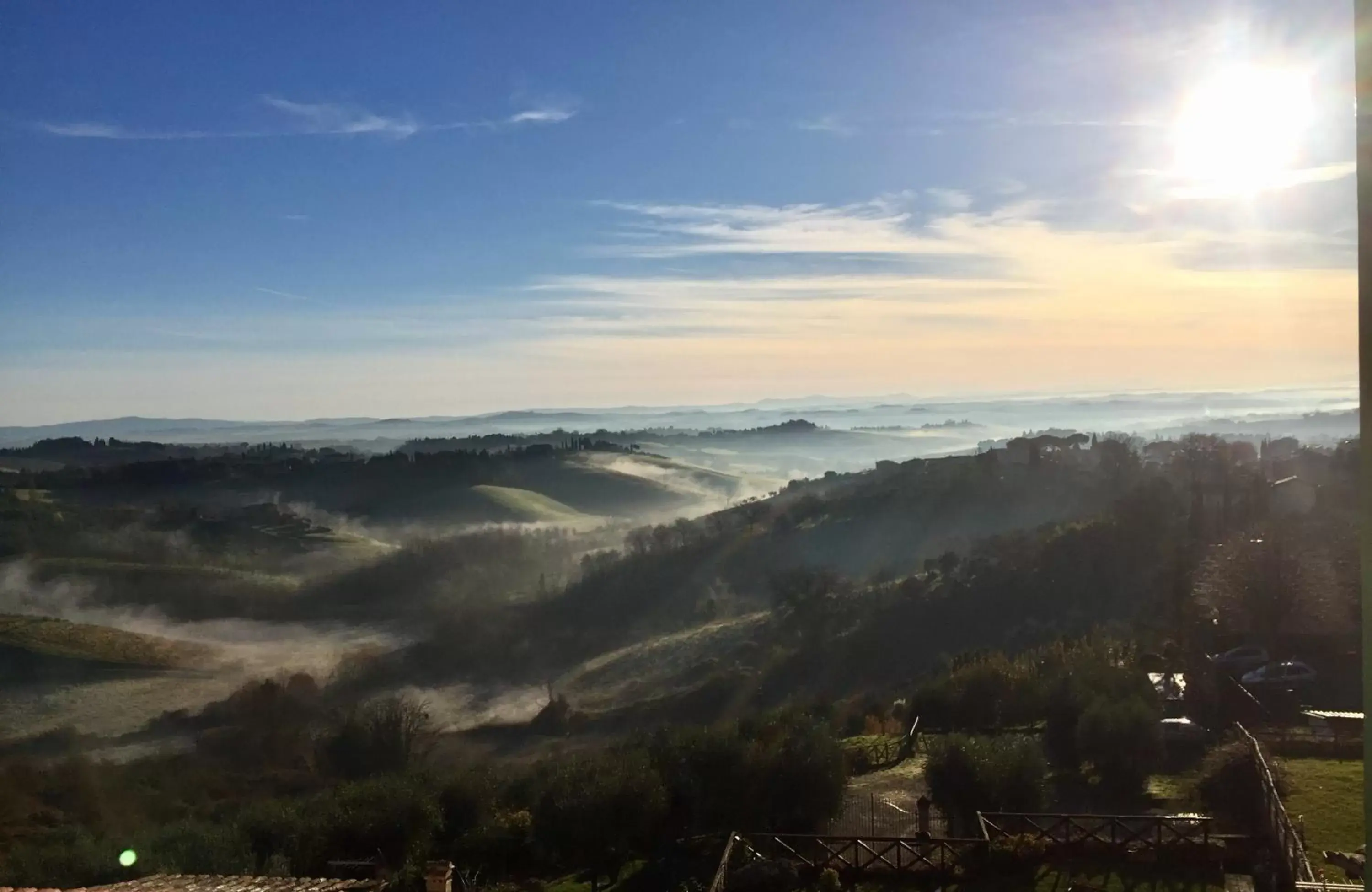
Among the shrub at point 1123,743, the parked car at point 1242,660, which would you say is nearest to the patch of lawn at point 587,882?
the shrub at point 1123,743

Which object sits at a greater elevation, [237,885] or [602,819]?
[237,885]

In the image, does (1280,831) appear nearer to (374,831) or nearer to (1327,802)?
(1327,802)

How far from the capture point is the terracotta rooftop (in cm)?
1038

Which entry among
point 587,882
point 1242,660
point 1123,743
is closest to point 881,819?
point 1123,743

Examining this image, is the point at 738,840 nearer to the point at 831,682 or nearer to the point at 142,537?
the point at 831,682

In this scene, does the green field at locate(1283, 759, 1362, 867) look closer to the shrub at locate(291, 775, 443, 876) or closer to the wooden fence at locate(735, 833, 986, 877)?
the wooden fence at locate(735, 833, 986, 877)

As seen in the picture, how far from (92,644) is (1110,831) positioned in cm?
7291

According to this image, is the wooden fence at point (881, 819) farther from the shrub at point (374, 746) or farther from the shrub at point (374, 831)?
the shrub at point (374, 746)

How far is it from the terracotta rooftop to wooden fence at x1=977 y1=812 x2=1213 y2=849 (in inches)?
293

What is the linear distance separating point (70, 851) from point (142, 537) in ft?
A: 270

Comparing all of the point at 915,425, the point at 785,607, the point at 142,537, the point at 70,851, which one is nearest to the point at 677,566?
the point at 785,607

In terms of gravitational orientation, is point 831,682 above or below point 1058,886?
below

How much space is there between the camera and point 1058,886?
1109 cm

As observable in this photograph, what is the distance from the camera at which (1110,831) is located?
12070 millimetres
